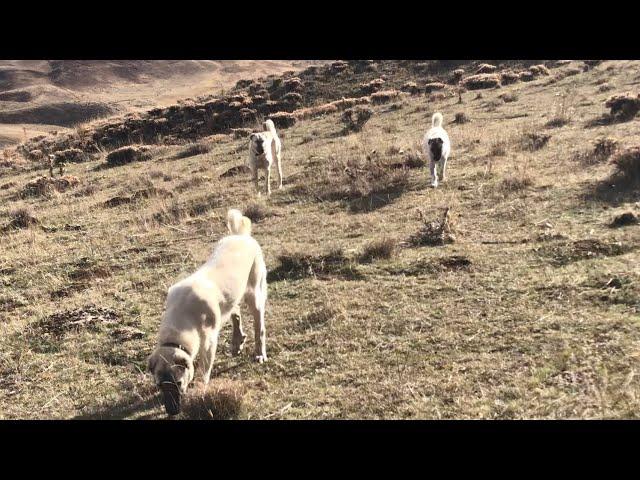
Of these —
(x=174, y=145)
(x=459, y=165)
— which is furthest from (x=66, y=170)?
(x=459, y=165)

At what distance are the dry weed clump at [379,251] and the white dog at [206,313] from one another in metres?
2.39

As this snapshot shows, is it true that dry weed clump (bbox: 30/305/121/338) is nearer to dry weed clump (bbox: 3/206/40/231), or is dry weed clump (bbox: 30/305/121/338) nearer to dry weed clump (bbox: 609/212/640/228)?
dry weed clump (bbox: 3/206/40/231)

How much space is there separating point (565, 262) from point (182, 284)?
4.72 metres

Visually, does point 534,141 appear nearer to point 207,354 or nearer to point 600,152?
point 600,152

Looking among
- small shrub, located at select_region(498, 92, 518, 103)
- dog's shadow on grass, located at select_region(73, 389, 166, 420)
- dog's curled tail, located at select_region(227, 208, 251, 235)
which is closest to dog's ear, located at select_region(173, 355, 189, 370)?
dog's shadow on grass, located at select_region(73, 389, 166, 420)

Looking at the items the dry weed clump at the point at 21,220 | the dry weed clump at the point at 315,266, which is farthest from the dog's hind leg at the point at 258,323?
the dry weed clump at the point at 21,220

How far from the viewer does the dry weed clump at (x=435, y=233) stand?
7863mm

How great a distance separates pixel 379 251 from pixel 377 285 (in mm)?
1009

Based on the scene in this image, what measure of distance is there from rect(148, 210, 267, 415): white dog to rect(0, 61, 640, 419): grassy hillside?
344 mm

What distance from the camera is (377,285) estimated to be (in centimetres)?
678

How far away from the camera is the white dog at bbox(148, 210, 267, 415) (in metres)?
4.15

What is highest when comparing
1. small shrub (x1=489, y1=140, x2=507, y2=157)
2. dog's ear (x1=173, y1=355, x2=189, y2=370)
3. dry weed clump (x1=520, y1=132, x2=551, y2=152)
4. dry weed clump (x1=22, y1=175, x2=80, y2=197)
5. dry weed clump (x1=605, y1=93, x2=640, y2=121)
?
dry weed clump (x1=605, y1=93, x2=640, y2=121)

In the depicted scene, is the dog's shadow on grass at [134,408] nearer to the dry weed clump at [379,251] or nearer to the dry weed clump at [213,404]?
the dry weed clump at [213,404]

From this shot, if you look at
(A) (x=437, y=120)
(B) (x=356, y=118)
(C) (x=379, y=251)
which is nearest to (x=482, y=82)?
(B) (x=356, y=118)
